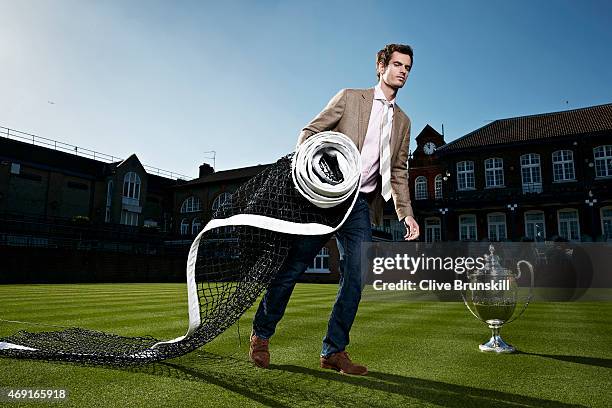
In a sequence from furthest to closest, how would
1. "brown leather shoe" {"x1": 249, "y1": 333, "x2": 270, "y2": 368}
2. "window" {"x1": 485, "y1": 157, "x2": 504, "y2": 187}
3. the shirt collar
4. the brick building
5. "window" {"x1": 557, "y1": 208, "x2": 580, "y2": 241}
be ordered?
"window" {"x1": 485, "y1": 157, "x2": 504, "y2": 187} → "window" {"x1": 557, "y1": 208, "x2": 580, "y2": 241} → the brick building → the shirt collar → "brown leather shoe" {"x1": 249, "y1": 333, "x2": 270, "y2": 368}

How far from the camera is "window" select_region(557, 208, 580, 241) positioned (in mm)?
30594

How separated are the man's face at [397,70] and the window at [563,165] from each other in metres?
33.6

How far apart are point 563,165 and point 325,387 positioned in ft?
115

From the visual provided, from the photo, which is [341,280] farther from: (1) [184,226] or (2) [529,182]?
(1) [184,226]

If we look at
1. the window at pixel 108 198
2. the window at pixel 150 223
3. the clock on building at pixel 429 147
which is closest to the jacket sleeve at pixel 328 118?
the window at pixel 108 198

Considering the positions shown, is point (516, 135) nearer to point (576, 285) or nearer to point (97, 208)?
point (576, 285)

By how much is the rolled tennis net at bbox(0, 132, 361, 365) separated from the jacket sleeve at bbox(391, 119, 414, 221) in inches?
31.0

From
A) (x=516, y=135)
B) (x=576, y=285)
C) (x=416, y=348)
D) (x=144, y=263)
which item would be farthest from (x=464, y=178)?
(x=416, y=348)

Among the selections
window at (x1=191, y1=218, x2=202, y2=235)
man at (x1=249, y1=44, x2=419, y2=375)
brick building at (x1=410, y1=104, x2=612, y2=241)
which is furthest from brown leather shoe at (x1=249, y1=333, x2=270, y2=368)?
window at (x1=191, y1=218, x2=202, y2=235)

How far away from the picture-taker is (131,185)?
131 feet

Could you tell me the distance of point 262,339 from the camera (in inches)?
143

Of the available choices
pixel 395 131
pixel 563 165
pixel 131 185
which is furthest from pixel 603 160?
pixel 131 185

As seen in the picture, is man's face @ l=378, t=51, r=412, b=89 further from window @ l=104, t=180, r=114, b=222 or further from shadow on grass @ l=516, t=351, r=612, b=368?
window @ l=104, t=180, r=114, b=222

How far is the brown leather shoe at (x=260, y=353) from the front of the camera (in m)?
3.53
